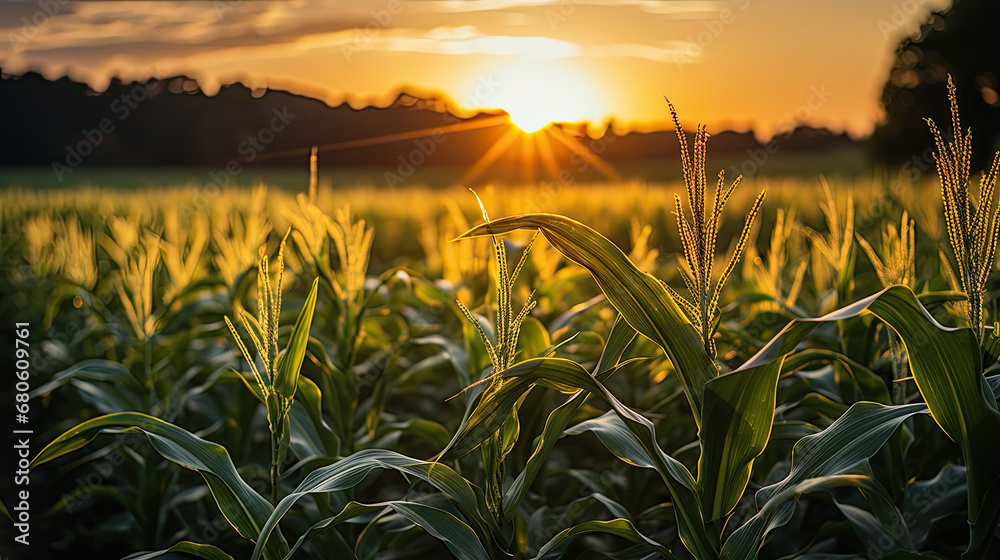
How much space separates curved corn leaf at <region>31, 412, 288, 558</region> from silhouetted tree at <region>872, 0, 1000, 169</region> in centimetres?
2321

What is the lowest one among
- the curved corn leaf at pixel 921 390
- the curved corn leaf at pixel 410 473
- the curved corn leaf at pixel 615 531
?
the curved corn leaf at pixel 615 531

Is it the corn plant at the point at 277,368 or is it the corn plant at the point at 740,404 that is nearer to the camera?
the corn plant at the point at 740,404

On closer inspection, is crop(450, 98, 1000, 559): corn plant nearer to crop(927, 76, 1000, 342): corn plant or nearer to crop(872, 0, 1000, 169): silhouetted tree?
crop(927, 76, 1000, 342): corn plant

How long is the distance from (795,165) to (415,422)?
1229 inches

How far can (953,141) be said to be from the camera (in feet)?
3.56

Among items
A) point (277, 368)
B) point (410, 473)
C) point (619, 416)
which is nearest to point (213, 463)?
point (277, 368)

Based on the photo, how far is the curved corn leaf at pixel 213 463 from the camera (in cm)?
122

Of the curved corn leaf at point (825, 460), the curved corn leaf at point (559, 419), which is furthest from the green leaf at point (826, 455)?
the curved corn leaf at point (559, 419)

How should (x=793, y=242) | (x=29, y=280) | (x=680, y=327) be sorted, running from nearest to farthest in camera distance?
(x=680, y=327) < (x=793, y=242) < (x=29, y=280)

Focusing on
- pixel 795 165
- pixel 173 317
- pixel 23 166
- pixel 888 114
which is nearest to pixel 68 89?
pixel 23 166

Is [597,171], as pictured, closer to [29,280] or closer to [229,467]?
[29,280]

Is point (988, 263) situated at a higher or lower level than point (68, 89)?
lower

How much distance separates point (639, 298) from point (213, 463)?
0.83 meters

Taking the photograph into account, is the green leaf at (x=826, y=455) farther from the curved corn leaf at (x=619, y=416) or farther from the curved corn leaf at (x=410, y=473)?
the curved corn leaf at (x=410, y=473)
